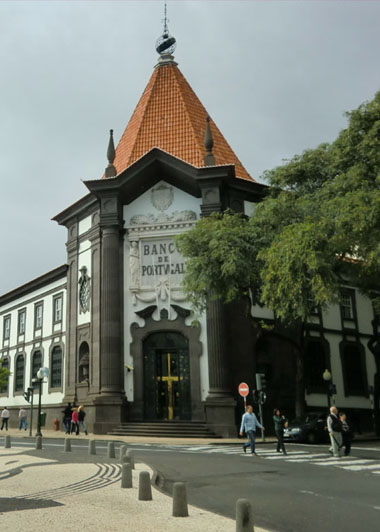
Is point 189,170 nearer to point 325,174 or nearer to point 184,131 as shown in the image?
point 184,131

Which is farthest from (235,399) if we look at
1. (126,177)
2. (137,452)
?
(126,177)

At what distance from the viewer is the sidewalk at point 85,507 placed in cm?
708

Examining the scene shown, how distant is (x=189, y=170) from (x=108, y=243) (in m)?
5.93

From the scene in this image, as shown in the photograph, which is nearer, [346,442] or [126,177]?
[346,442]

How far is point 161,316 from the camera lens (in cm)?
3128

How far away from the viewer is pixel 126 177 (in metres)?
32.2

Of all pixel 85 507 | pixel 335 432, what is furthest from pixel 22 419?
pixel 85 507

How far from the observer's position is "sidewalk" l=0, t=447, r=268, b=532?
708 centimetres

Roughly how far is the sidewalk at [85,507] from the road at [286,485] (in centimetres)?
93

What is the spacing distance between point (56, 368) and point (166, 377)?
451 inches

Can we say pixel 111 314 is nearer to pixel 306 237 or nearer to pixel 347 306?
pixel 306 237

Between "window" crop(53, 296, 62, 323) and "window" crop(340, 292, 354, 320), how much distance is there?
1923 centimetres

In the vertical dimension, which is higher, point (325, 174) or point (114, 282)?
point (325, 174)

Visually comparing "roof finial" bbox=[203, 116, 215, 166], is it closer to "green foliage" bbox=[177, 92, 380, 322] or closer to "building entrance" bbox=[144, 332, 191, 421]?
"green foliage" bbox=[177, 92, 380, 322]
